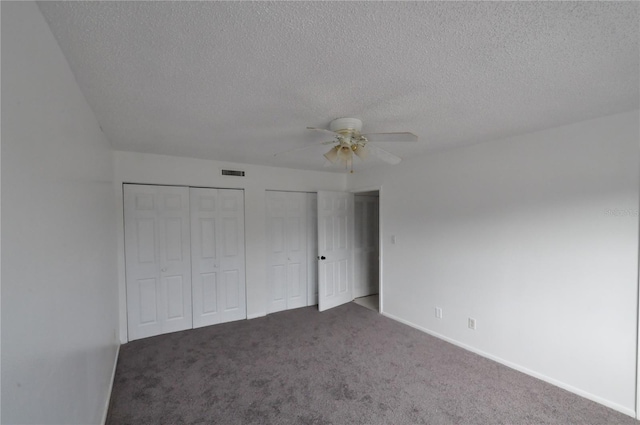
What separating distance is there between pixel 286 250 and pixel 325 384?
2277 mm

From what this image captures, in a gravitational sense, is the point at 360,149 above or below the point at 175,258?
above

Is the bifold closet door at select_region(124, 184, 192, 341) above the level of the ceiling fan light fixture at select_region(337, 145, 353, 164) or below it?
below

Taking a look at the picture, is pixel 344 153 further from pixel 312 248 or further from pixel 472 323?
pixel 312 248

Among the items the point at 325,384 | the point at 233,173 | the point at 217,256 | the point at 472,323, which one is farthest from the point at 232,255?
the point at 472,323

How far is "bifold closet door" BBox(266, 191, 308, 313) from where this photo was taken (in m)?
4.33

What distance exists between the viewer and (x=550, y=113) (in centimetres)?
214

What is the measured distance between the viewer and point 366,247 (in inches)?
209

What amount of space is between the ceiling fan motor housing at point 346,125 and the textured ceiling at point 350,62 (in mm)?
63

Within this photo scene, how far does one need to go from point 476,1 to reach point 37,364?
2014mm

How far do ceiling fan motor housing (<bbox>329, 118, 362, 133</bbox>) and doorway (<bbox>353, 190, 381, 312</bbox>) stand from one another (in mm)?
2968

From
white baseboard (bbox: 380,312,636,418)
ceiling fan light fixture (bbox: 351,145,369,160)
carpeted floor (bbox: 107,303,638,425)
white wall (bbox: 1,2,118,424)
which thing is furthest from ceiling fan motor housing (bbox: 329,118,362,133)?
white baseboard (bbox: 380,312,636,418)

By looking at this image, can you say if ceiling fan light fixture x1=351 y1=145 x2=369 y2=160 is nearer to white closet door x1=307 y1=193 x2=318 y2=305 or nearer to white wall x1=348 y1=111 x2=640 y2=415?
white wall x1=348 y1=111 x2=640 y2=415

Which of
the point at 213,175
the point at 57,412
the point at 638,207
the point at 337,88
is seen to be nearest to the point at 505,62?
the point at 337,88

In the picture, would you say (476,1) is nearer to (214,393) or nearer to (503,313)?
(503,313)
